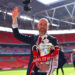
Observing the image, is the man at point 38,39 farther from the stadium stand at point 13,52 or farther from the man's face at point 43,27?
the stadium stand at point 13,52

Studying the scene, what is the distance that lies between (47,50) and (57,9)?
951 inches

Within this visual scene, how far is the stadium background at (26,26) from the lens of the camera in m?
22.5

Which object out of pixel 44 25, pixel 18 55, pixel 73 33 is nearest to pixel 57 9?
pixel 73 33

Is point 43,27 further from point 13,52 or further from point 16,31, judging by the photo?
point 13,52

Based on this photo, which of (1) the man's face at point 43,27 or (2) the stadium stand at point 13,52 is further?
(2) the stadium stand at point 13,52

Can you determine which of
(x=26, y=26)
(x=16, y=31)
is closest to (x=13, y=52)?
(x=26, y=26)

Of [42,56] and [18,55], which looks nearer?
[42,56]

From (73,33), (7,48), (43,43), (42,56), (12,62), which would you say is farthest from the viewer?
(73,33)

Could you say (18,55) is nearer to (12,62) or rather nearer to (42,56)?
(12,62)

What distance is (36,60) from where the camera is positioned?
152cm

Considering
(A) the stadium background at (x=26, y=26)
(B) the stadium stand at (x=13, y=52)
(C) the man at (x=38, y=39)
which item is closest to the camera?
(C) the man at (x=38, y=39)

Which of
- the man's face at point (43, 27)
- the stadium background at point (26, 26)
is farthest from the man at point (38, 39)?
the stadium background at point (26, 26)

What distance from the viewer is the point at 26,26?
28.3 metres

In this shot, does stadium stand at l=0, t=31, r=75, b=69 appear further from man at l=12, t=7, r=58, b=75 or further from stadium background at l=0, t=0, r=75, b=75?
man at l=12, t=7, r=58, b=75
